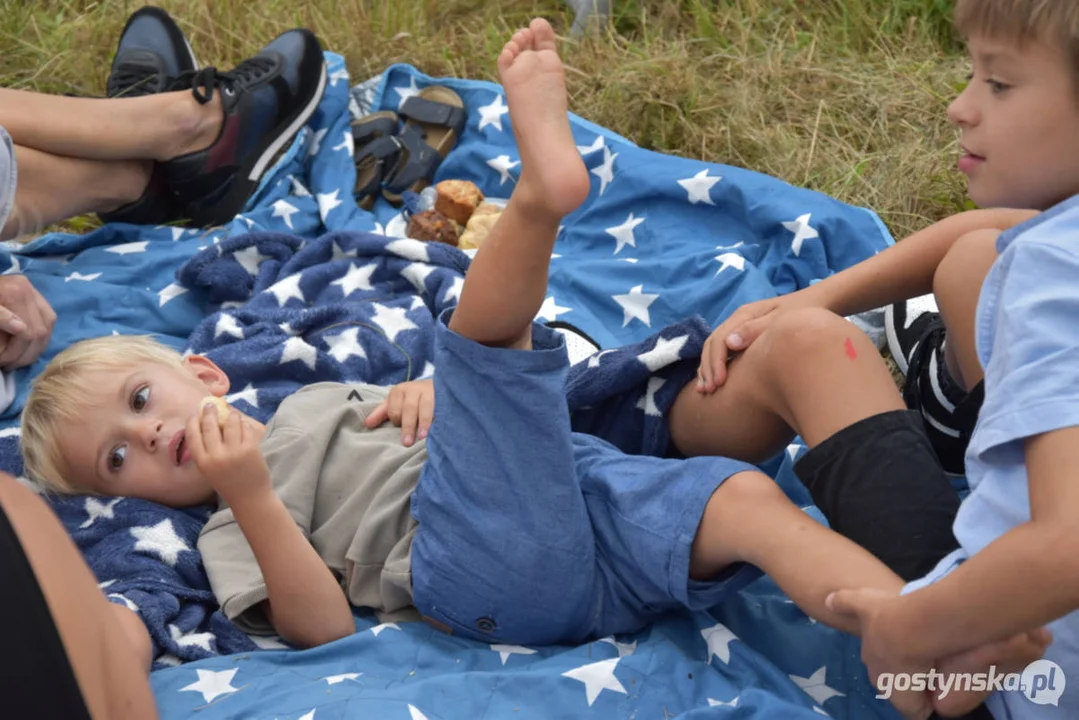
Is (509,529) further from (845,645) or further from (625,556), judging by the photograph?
(845,645)

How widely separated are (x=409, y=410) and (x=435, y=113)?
3.89ft

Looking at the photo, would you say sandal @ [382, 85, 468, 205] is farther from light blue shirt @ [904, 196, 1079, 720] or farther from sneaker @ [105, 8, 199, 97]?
light blue shirt @ [904, 196, 1079, 720]

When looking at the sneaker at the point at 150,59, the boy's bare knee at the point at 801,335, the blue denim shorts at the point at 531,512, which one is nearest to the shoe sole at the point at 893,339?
the boy's bare knee at the point at 801,335

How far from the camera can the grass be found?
260 cm

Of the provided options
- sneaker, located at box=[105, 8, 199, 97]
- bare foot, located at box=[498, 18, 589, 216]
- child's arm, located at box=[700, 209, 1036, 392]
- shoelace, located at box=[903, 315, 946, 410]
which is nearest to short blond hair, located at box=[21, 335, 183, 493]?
bare foot, located at box=[498, 18, 589, 216]

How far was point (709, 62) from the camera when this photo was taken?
293cm

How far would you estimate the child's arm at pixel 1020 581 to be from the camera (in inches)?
35.0

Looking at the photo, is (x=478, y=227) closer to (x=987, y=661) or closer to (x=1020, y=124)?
(x=1020, y=124)

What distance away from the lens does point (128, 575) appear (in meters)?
1.55

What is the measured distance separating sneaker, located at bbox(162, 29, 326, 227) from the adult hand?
504 mm

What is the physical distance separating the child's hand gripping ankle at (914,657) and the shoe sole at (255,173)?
69.6 inches

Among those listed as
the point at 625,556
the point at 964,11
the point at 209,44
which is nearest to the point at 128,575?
the point at 625,556

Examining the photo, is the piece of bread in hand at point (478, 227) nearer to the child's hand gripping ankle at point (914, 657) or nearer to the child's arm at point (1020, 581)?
the child's hand gripping ankle at point (914, 657)

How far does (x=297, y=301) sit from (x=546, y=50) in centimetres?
Answer: 95
